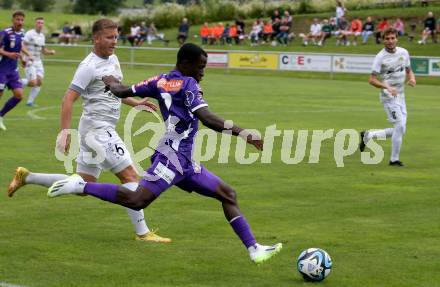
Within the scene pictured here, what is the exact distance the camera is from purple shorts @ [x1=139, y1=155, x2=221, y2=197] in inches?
370

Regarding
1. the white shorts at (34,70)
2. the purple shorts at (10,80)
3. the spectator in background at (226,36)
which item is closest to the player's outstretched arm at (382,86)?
the purple shorts at (10,80)

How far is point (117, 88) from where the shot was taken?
966cm

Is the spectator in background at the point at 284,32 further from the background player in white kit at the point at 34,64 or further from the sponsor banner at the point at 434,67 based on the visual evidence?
the background player in white kit at the point at 34,64

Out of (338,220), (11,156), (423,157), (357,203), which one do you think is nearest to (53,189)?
(338,220)

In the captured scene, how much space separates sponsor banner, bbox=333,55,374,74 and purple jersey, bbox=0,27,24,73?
26655mm

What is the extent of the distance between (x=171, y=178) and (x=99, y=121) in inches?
74.4

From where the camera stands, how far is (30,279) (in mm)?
9000

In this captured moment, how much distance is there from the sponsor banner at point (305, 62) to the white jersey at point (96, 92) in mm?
38187

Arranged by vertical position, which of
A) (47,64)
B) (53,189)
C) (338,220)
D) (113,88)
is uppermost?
(113,88)

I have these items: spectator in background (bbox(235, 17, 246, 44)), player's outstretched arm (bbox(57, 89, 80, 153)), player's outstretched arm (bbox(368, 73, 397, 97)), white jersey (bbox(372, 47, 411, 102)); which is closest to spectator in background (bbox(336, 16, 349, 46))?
spectator in background (bbox(235, 17, 246, 44))

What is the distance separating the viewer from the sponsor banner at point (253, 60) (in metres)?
50.6

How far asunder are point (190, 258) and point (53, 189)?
158cm

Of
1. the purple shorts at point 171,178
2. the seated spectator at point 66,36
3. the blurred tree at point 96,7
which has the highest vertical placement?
the purple shorts at point 171,178

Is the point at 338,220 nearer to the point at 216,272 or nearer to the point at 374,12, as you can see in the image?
the point at 216,272
